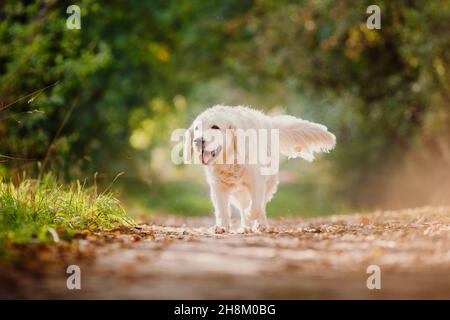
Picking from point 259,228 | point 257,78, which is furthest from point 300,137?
point 257,78

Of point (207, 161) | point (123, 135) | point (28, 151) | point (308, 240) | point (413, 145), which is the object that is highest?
point (123, 135)

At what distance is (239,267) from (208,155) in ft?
10.3

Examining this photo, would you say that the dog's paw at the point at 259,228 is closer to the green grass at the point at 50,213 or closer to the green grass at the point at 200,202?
the green grass at the point at 50,213

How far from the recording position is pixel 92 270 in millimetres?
5117

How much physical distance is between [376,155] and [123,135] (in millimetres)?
9437

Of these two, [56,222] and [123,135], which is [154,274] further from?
[123,135]

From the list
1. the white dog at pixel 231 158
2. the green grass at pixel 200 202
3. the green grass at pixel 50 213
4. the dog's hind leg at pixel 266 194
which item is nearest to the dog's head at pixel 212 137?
the white dog at pixel 231 158

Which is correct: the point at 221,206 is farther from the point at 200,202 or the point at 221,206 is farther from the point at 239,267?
the point at 200,202

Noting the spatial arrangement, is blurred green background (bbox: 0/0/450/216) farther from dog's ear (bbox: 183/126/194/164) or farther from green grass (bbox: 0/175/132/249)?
dog's ear (bbox: 183/126/194/164)

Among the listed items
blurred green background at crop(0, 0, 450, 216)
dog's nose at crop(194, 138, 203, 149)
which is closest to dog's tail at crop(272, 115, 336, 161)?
dog's nose at crop(194, 138, 203, 149)

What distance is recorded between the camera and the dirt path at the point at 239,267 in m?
4.57

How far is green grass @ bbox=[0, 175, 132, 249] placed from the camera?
607 cm

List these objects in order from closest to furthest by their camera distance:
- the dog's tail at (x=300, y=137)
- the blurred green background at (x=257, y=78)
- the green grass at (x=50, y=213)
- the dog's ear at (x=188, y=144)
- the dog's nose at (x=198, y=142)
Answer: the green grass at (x=50, y=213), the dog's nose at (x=198, y=142), the dog's ear at (x=188, y=144), the dog's tail at (x=300, y=137), the blurred green background at (x=257, y=78)

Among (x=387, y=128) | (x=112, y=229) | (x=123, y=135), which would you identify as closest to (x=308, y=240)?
(x=112, y=229)
